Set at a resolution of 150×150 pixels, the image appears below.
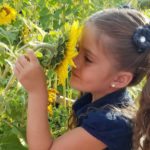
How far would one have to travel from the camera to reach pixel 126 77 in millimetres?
1513

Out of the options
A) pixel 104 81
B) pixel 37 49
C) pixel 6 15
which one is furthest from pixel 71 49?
pixel 6 15

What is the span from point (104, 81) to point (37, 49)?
0.25 m

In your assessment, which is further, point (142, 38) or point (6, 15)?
point (6, 15)

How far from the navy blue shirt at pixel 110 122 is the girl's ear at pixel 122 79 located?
3 cm

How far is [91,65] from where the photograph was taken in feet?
4.84

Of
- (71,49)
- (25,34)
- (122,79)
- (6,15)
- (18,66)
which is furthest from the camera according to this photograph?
(25,34)

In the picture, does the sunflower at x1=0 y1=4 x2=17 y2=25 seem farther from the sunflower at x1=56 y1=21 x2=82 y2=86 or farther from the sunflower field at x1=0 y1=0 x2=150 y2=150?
the sunflower at x1=56 y1=21 x2=82 y2=86

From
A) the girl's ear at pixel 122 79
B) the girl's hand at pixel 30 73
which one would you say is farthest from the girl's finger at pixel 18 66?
the girl's ear at pixel 122 79

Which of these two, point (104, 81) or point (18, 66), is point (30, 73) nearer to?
point (18, 66)

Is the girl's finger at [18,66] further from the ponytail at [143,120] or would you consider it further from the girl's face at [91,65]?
the ponytail at [143,120]

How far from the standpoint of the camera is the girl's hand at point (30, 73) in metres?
1.40

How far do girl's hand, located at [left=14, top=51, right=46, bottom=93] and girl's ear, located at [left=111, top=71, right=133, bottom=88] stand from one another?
19 cm

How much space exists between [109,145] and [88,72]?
0.20m

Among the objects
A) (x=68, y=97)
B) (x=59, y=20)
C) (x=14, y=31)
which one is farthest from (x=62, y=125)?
(x=14, y=31)
